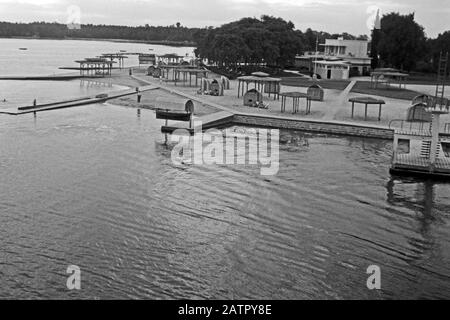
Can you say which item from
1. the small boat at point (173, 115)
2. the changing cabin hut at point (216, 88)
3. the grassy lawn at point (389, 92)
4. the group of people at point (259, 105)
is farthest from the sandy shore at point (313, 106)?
the grassy lawn at point (389, 92)

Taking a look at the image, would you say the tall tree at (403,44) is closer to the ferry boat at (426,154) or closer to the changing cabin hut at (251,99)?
the changing cabin hut at (251,99)

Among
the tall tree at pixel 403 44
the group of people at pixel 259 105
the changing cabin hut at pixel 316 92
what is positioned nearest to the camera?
the group of people at pixel 259 105

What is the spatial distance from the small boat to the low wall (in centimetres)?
641

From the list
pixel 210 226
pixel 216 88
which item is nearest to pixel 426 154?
pixel 210 226

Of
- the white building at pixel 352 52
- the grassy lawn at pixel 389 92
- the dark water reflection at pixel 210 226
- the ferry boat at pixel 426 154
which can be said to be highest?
the white building at pixel 352 52

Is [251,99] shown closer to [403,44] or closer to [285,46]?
[285,46]

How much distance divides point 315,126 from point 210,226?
22023 mm

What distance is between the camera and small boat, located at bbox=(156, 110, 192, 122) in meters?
35.5

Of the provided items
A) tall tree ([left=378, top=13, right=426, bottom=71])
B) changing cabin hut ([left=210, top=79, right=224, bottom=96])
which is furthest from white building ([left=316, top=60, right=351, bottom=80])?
changing cabin hut ([left=210, top=79, right=224, bottom=96])

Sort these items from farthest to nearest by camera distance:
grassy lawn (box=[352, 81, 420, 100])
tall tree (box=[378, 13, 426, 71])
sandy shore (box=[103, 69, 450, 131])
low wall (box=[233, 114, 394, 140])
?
1. tall tree (box=[378, 13, 426, 71])
2. grassy lawn (box=[352, 81, 420, 100])
3. sandy shore (box=[103, 69, 450, 131])
4. low wall (box=[233, 114, 394, 140])

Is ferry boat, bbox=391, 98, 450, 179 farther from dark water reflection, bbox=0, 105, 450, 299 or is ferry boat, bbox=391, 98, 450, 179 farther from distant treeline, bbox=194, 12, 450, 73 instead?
distant treeline, bbox=194, 12, 450, 73

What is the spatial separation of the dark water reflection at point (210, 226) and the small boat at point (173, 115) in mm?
4985

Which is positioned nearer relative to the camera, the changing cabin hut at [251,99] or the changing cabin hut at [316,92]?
the changing cabin hut at [251,99]

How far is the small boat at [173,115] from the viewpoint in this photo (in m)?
35.5
